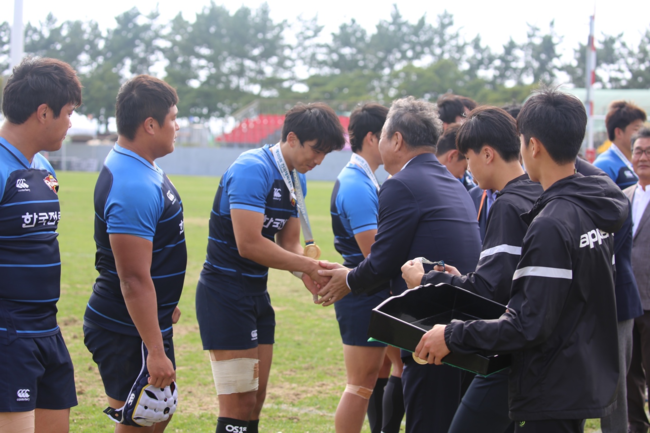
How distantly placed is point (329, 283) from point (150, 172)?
1.54 meters

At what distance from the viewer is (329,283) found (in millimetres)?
4223

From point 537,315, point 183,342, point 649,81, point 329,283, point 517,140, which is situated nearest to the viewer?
point 537,315

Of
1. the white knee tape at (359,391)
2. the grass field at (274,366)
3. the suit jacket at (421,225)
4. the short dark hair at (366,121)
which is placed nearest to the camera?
the suit jacket at (421,225)

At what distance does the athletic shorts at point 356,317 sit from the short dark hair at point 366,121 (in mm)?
1139

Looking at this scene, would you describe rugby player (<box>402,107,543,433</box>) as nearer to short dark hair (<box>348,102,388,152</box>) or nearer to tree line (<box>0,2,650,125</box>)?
short dark hair (<box>348,102,388,152</box>)

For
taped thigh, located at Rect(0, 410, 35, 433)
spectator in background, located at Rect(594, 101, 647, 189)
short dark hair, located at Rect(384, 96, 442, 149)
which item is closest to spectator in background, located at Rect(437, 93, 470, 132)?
spectator in background, located at Rect(594, 101, 647, 189)

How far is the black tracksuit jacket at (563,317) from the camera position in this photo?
7.57 feet

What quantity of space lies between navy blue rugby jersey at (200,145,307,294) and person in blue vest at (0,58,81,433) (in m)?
1.09

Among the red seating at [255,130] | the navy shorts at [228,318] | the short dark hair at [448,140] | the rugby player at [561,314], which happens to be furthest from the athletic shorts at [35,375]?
the red seating at [255,130]

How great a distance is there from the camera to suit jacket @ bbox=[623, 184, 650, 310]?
15.7 ft

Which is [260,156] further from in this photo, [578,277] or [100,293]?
[578,277]

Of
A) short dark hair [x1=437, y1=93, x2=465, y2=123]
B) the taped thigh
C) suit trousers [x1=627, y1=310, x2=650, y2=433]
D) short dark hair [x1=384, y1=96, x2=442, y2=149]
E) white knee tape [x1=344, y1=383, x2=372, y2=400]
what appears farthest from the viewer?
short dark hair [x1=437, y1=93, x2=465, y2=123]

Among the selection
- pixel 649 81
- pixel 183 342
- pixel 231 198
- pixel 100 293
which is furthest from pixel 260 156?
pixel 649 81

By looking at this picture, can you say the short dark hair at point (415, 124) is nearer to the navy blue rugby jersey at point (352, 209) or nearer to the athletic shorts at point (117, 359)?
the navy blue rugby jersey at point (352, 209)
